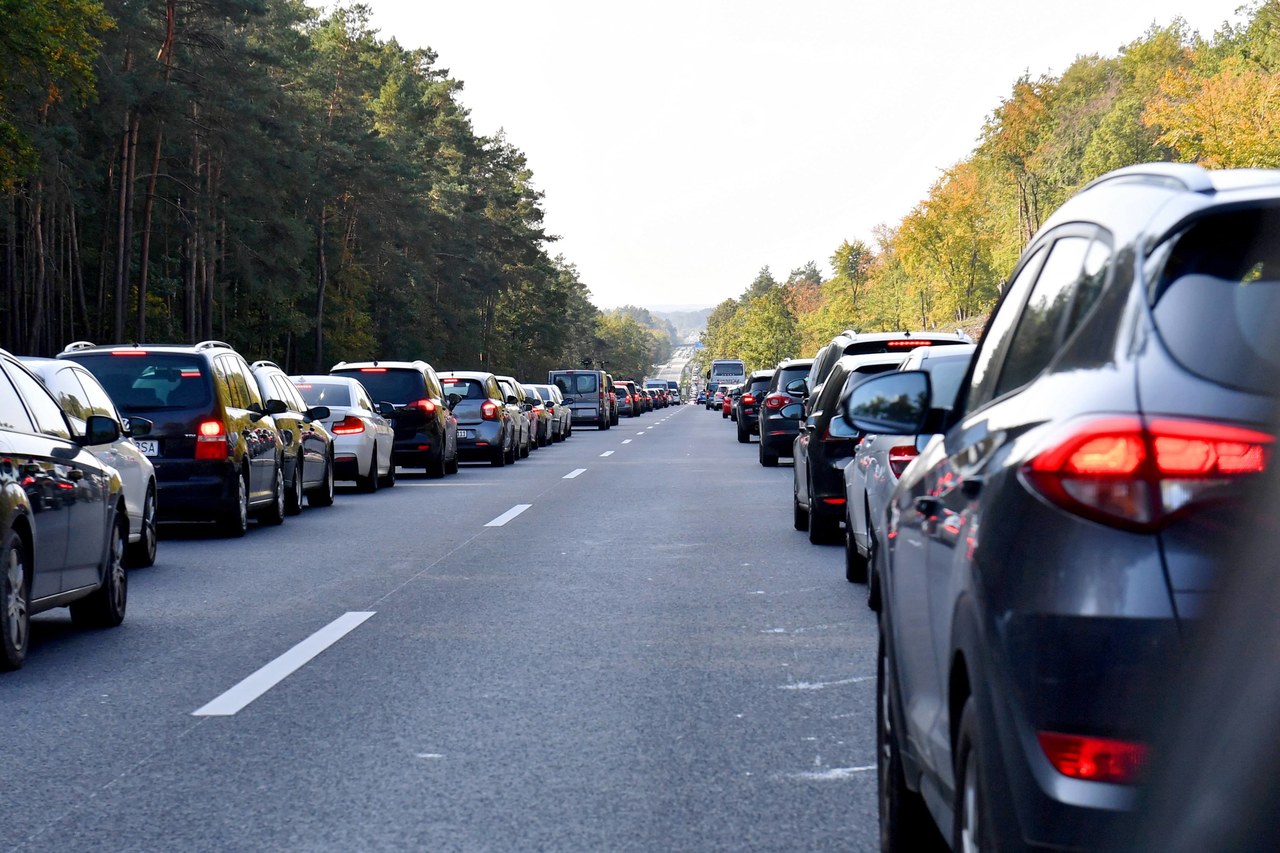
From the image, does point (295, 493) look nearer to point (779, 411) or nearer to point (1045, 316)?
point (779, 411)

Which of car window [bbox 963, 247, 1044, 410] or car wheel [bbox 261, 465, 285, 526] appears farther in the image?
car wheel [bbox 261, 465, 285, 526]

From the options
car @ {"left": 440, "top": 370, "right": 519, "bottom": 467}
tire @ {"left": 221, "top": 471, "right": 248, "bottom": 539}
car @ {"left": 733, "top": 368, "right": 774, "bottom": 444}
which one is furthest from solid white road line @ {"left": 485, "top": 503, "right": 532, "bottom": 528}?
car @ {"left": 733, "top": 368, "right": 774, "bottom": 444}

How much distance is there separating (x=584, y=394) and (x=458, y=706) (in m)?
50.5

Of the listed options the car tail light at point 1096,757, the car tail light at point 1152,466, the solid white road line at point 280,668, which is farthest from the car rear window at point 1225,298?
the solid white road line at point 280,668

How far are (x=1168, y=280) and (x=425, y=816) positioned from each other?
129 inches

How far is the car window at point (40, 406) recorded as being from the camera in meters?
9.06

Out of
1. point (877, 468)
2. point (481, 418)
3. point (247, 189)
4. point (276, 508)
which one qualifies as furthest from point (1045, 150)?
point (877, 468)

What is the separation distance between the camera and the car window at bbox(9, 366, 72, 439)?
906cm

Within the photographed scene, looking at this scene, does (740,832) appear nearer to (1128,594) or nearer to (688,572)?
(1128,594)

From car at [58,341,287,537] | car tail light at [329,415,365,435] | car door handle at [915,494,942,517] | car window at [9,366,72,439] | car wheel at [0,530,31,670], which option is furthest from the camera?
car tail light at [329,415,365,435]

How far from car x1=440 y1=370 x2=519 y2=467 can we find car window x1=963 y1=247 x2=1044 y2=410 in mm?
24169

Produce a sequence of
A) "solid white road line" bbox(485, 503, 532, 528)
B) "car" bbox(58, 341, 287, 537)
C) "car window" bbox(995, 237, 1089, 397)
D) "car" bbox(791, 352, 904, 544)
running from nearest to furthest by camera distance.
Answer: "car window" bbox(995, 237, 1089, 397), "car" bbox(791, 352, 904, 544), "car" bbox(58, 341, 287, 537), "solid white road line" bbox(485, 503, 532, 528)

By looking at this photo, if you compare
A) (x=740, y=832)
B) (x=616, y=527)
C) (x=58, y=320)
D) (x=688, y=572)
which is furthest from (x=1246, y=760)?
(x=58, y=320)

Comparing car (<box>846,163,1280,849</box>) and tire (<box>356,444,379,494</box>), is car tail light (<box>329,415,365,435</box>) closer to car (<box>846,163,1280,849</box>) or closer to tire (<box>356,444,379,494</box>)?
tire (<box>356,444,379,494</box>)
